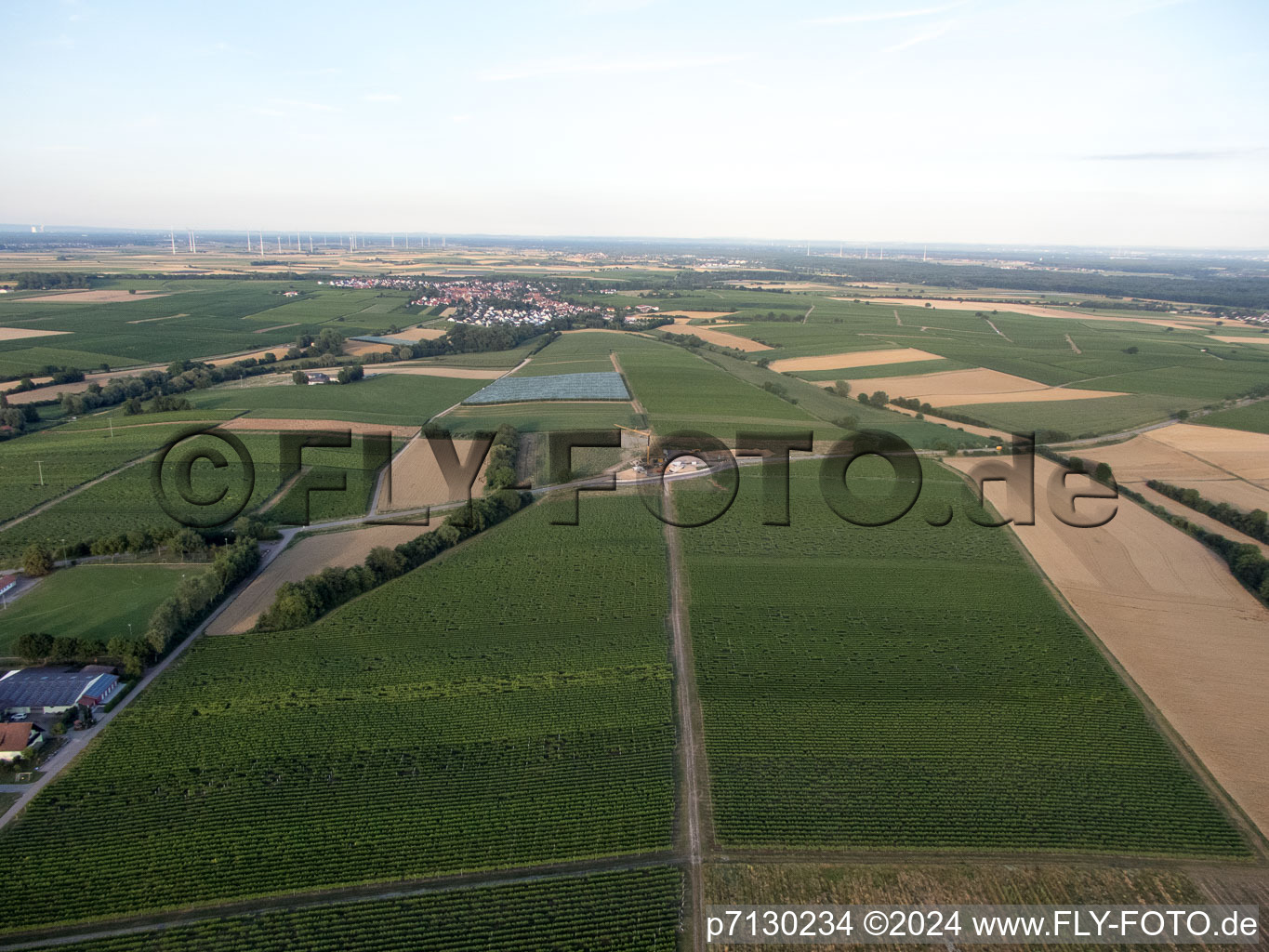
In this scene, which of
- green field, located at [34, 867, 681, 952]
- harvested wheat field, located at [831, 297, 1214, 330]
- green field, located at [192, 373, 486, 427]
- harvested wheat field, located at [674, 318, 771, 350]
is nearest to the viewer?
green field, located at [34, 867, 681, 952]

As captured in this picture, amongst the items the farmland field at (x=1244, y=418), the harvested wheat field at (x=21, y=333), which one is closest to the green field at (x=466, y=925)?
the farmland field at (x=1244, y=418)

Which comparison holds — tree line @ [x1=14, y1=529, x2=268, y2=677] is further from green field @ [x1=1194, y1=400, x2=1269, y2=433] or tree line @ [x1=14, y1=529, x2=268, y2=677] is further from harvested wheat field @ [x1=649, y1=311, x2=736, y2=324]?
harvested wheat field @ [x1=649, y1=311, x2=736, y2=324]

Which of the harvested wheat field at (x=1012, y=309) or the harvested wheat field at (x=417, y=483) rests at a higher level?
the harvested wheat field at (x=1012, y=309)

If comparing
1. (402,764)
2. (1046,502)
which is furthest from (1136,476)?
(402,764)

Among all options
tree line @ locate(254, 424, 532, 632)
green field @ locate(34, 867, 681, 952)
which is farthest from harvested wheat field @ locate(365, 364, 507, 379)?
green field @ locate(34, 867, 681, 952)

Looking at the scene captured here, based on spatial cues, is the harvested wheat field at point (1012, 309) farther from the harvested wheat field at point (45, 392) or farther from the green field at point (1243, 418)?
the harvested wheat field at point (45, 392)

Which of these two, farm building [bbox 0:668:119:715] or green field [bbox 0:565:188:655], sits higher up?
green field [bbox 0:565:188:655]

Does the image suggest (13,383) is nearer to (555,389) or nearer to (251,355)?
(251,355)
